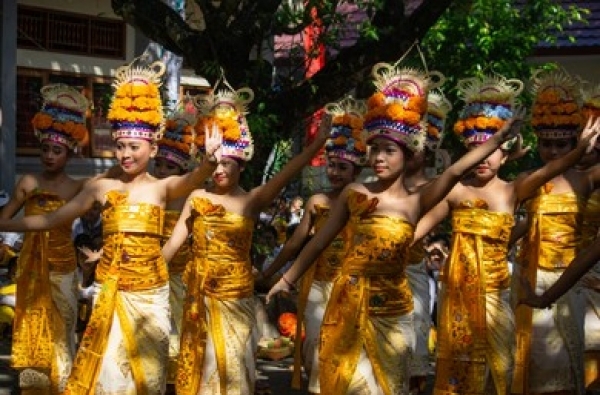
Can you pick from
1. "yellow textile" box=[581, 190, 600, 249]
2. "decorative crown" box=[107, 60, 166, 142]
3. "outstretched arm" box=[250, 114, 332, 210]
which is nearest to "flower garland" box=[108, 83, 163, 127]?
"decorative crown" box=[107, 60, 166, 142]

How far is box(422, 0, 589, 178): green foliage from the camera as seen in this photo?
51.4ft

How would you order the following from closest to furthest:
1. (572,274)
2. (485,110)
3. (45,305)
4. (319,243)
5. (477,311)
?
1. (572,274)
2. (319,243)
3. (477,311)
4. (485,110)
5. (45,305)

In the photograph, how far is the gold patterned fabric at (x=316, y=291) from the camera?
1044 cm

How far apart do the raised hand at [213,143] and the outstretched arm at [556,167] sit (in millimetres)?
2012

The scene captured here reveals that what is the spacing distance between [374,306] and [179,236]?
1.82 meters

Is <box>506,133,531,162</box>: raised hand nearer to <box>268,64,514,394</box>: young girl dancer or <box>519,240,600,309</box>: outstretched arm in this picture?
<box>268,64,514,394</box>: young girl dancer

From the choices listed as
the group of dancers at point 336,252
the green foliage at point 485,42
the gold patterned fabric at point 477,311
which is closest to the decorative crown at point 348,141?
the group of dancers at point 336,252

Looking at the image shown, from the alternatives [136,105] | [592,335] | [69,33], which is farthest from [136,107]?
[69,33]

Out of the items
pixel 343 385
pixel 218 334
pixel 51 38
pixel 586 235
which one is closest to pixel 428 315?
pixel 586 235

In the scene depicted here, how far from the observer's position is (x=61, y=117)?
1003 cm

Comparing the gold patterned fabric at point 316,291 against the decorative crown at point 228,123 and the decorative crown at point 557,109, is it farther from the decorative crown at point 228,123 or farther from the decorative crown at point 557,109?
the decorative crown at point 557,109

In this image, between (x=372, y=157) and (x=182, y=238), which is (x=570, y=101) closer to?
(x=372, y=157)

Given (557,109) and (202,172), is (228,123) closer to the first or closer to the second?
(202,172)

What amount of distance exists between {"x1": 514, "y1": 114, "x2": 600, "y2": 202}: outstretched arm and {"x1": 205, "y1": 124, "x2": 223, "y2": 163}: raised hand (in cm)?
201
